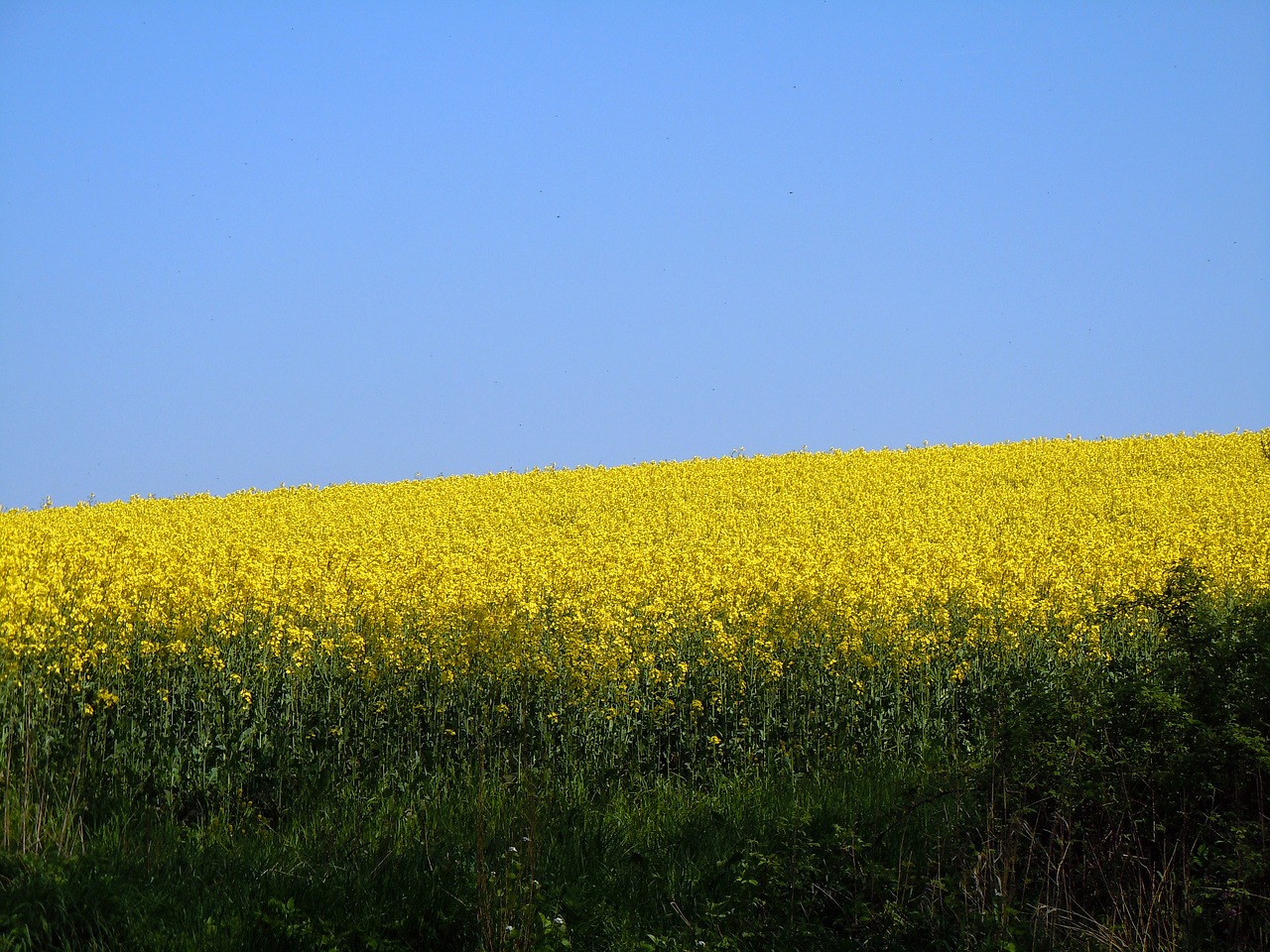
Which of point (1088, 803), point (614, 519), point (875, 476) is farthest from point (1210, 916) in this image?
point (875, 476)

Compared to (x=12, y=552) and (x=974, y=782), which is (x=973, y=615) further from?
(x=12, y=552)

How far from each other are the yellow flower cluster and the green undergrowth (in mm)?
747

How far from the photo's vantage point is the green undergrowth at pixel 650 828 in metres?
5.18

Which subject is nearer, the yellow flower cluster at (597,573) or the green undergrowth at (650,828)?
the green undergrowth at (650,828)

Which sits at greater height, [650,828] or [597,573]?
[597,573]

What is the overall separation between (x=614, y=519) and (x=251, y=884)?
14.9 metres

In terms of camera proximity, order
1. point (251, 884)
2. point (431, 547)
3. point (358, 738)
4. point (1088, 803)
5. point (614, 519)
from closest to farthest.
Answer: point (251, 884) → point (1088, 803) → point (358, 738) → point (431, 547) → point (614, 519)

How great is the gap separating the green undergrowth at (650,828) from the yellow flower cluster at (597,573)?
75 centimetres

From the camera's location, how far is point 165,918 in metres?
5.18

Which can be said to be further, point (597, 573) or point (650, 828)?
point (597, 573)

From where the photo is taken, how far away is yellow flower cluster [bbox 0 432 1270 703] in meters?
9.21

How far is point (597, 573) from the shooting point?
11680 millimetres

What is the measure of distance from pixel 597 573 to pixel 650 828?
4.82 metres

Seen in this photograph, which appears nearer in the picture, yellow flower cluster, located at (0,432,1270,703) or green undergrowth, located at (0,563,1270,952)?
green undergrowth, located at (0,563,1270,952)
